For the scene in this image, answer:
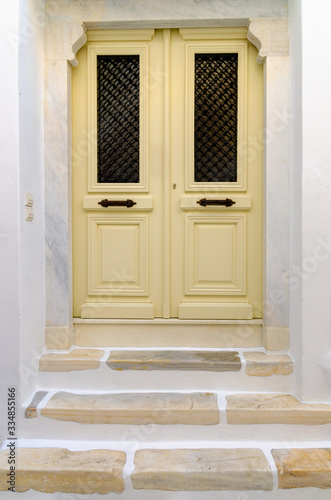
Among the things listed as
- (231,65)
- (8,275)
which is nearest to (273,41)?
(231,65)

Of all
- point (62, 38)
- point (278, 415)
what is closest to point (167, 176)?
point (62, 38)

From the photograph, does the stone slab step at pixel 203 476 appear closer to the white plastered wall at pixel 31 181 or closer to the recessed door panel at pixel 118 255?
the white plastered wall at pixel 31 181

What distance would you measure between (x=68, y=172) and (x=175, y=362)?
149 cm

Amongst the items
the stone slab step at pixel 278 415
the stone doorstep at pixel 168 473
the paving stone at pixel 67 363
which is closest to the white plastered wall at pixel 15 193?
the paving stone at pixel 67 363

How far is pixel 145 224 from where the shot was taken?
2.95 m

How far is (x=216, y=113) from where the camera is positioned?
2.93 m

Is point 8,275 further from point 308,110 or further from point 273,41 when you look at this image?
point 273,41

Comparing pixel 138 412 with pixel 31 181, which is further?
pixel 31 181

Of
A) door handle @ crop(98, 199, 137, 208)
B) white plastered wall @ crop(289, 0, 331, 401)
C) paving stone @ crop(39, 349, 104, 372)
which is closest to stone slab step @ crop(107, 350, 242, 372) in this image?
paving stone @ crop(39, 349, 104, 372)

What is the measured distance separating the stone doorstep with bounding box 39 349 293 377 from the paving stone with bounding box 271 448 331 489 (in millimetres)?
505

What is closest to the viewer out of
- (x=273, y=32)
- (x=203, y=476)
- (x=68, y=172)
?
(x=203, y=476)

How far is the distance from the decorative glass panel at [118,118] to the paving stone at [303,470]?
79.8 inches

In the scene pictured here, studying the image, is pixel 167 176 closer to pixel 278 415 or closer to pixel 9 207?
pixel 9 207

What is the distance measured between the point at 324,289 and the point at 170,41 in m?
2.03
